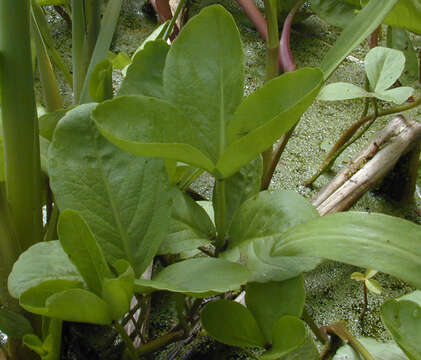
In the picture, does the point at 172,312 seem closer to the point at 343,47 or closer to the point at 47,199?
the point at 47,199

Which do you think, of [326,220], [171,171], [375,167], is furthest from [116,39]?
[326,220]

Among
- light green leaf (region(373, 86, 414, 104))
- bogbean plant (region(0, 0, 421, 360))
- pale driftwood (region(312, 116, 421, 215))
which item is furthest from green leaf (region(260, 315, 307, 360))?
light green leaf (region(373, 86, 414, 104))

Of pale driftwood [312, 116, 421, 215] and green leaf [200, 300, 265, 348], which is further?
pale driftwood [312, 116, 421, 215]

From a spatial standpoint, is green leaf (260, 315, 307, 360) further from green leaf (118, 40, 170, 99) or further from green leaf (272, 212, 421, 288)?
green leaf (118, 40, 170, 99)

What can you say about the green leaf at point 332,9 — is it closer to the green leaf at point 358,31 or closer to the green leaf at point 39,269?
the green leaf at point 358,31

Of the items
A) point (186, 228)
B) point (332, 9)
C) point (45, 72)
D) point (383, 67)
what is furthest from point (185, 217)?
point (332, 9)

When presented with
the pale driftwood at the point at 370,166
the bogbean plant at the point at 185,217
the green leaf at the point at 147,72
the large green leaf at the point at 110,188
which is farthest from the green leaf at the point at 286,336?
the pale driftwood at the point at 370,166
